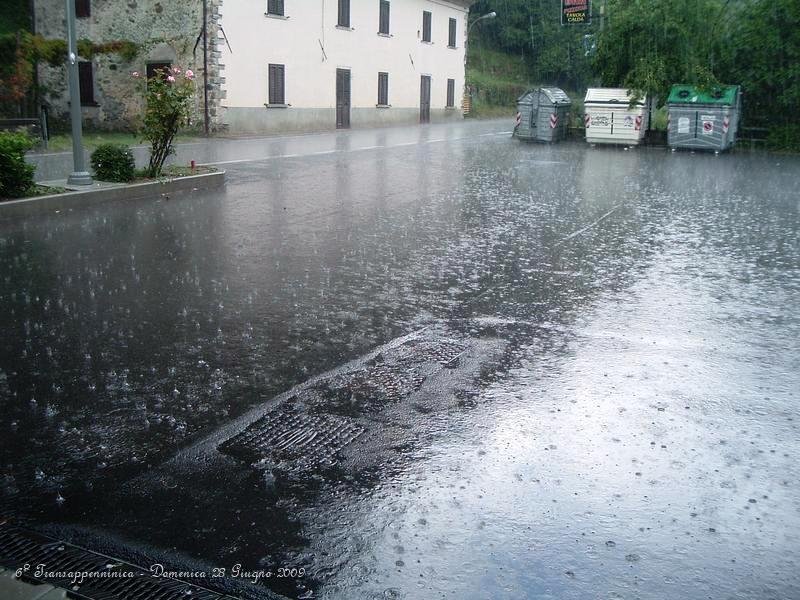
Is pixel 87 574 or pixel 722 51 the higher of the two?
pixel 722 51

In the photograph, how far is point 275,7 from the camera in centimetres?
3111

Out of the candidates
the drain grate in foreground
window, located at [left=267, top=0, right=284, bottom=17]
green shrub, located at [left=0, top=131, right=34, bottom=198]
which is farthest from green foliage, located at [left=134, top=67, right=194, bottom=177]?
window, located at [left=267, top=0, right=284, bottom=17]

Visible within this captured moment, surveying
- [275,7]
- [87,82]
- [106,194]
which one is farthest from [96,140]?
[106,194]

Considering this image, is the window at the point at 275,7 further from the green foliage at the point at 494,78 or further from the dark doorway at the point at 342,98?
the green foliage at the point at 494,78

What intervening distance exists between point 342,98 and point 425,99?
8.67 metres

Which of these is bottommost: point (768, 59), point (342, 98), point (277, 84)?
point (342, 98)

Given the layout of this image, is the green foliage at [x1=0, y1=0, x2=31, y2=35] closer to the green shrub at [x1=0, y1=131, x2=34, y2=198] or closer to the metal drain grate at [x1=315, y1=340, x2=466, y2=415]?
the green shrub at [x1=0, y1=131, x2=34, y2=198]

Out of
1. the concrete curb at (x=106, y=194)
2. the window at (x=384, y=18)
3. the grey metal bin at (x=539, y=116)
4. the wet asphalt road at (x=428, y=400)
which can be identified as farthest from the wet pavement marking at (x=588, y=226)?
the window at (x=384, y=18)

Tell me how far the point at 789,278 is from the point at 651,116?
2207 cm

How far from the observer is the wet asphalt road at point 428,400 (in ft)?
10.7

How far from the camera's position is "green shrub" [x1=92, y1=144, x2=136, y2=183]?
13305 millimetres

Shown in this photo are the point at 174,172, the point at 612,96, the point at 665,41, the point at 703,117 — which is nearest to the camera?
the point at 174,172

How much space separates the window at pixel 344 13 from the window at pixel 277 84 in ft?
15.7

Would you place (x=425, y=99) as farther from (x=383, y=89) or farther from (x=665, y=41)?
(x=665, y=41)
